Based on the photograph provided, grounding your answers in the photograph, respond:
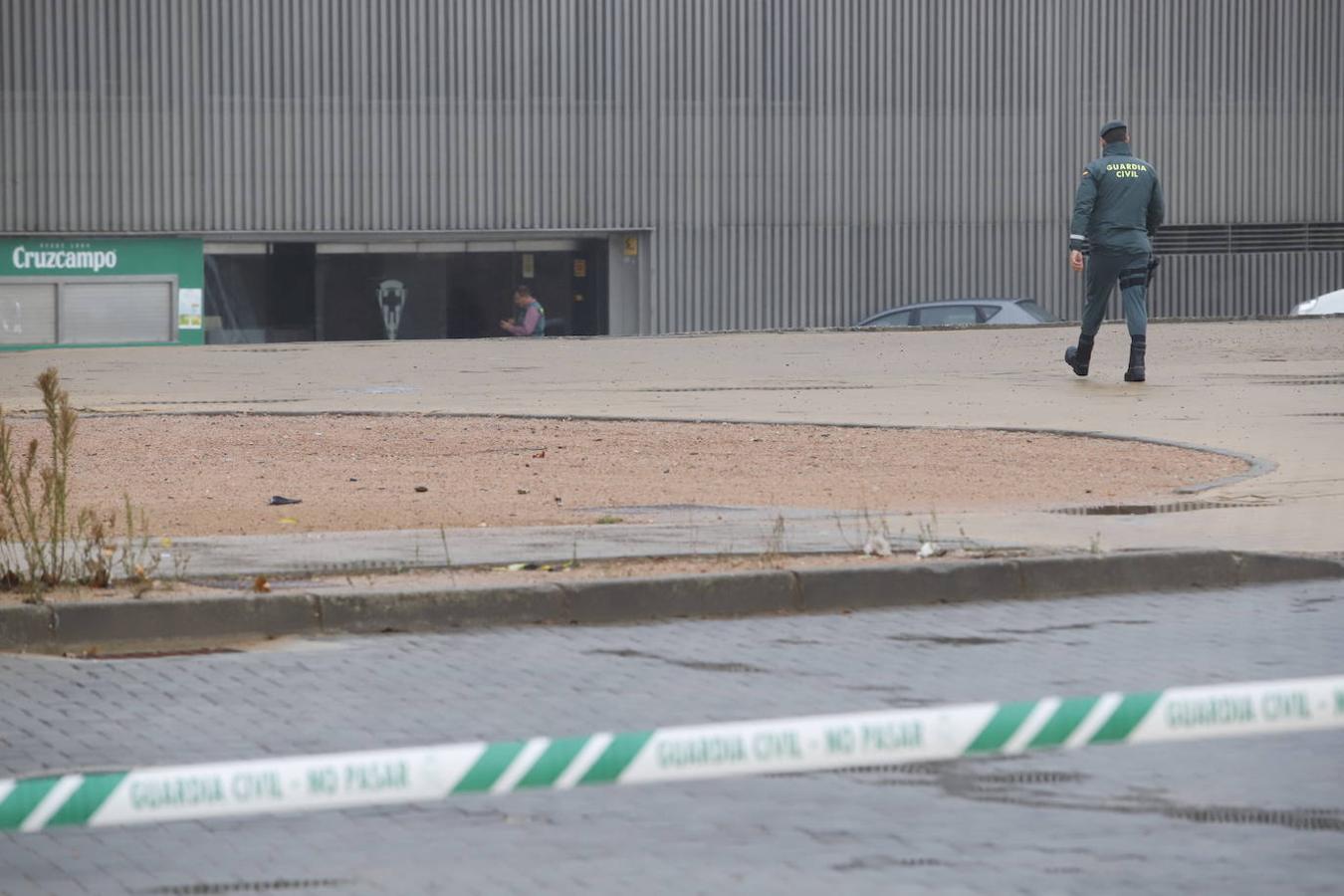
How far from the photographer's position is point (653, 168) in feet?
140

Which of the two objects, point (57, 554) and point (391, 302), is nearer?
point (57, 554)

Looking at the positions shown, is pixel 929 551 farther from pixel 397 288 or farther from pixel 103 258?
pixel 397 288

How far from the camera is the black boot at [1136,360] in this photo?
20094mm

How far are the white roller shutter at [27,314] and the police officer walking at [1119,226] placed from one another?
79.0 ft

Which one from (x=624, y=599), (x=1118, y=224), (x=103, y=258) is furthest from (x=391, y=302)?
(x=624, y=599)

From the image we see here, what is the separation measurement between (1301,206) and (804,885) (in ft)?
144

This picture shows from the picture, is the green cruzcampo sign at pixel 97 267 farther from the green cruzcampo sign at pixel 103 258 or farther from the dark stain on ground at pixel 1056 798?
the dark stain on ground at pixel 1056 798

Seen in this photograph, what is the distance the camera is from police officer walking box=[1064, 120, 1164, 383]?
1997 cm

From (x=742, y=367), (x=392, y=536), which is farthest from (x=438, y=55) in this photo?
(x=392, y=536)

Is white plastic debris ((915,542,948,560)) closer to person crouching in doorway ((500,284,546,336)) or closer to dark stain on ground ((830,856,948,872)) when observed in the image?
dark stain on ground ((830,856,948,872))

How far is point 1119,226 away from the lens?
2005cm

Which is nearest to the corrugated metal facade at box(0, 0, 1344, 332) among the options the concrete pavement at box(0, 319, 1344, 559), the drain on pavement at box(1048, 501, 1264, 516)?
the concrete pavement at box(0, 319, 1344, 559)

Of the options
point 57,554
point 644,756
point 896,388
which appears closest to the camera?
point 644,756

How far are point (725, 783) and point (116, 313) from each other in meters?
35.6
